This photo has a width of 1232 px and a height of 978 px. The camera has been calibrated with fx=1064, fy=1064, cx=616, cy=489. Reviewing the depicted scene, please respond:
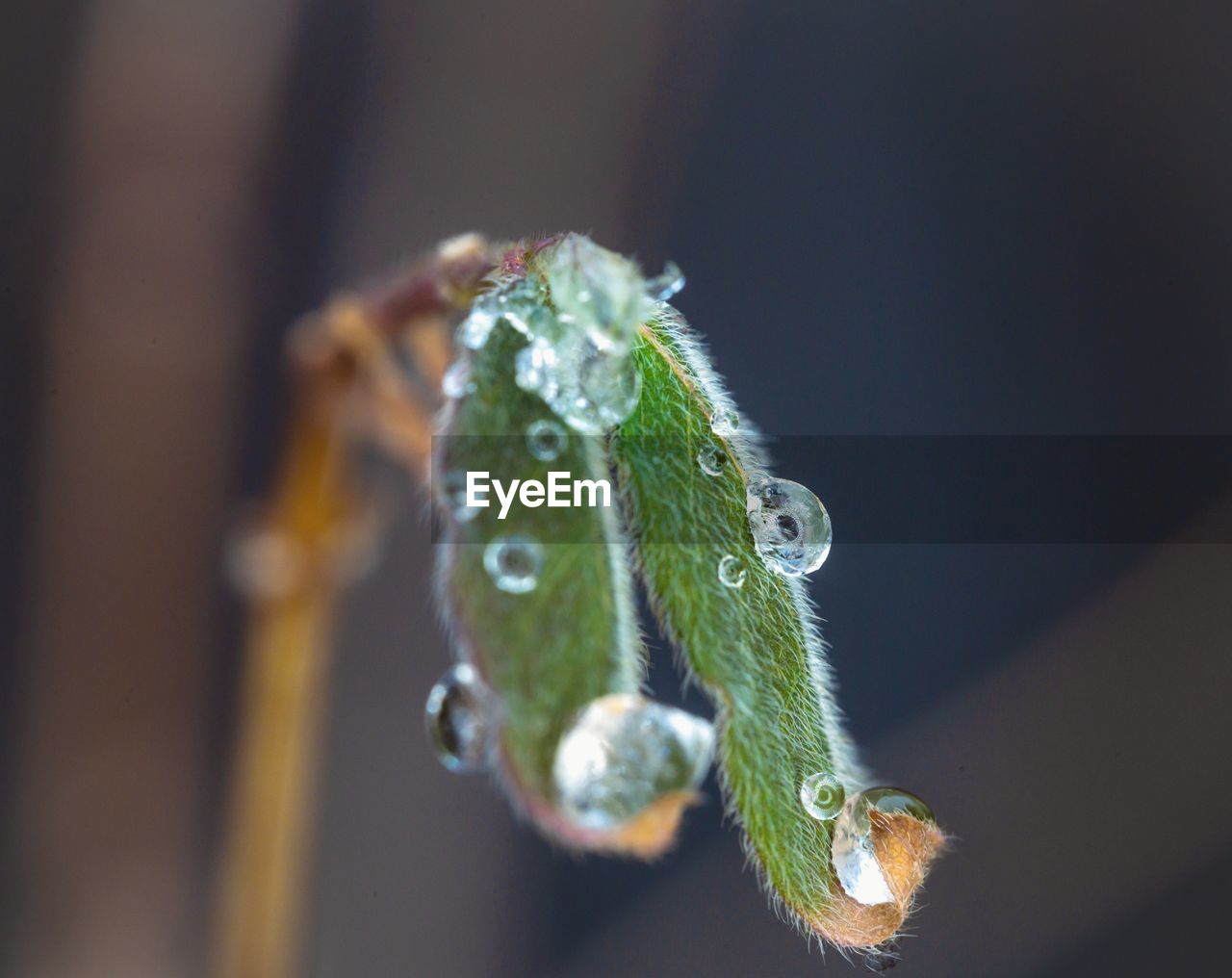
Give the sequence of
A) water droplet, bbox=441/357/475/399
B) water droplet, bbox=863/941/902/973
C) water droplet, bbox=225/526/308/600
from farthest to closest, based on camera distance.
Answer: water droplet, bbox=225/526/308/600 → water droplet, bbox=863/941/902/973 → water droplet, bbox=441/357/475/399

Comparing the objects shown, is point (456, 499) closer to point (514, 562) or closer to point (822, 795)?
point (514, 562)

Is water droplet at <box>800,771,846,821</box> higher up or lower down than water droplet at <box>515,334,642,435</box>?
lower down

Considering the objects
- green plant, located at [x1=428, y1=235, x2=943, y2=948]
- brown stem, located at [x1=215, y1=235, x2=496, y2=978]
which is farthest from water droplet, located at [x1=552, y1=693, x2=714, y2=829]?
brown stem, located at [x1=215, y1=235, x2=496, y2=978]

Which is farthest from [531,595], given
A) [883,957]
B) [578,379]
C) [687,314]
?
[687,314]

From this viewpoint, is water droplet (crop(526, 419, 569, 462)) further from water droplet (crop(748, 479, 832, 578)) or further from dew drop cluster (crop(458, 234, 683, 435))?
water droplet (crop(748, 479, 832, 578))

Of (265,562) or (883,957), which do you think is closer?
(883,957)

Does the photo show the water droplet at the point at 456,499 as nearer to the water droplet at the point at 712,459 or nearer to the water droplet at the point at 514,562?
the water droplet at the point at 514,562

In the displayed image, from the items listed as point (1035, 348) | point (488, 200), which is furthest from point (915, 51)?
point (488, 200)

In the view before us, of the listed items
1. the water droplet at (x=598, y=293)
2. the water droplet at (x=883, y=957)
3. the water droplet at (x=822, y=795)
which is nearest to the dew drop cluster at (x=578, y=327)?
the water droplet at (x=598, y=293)
